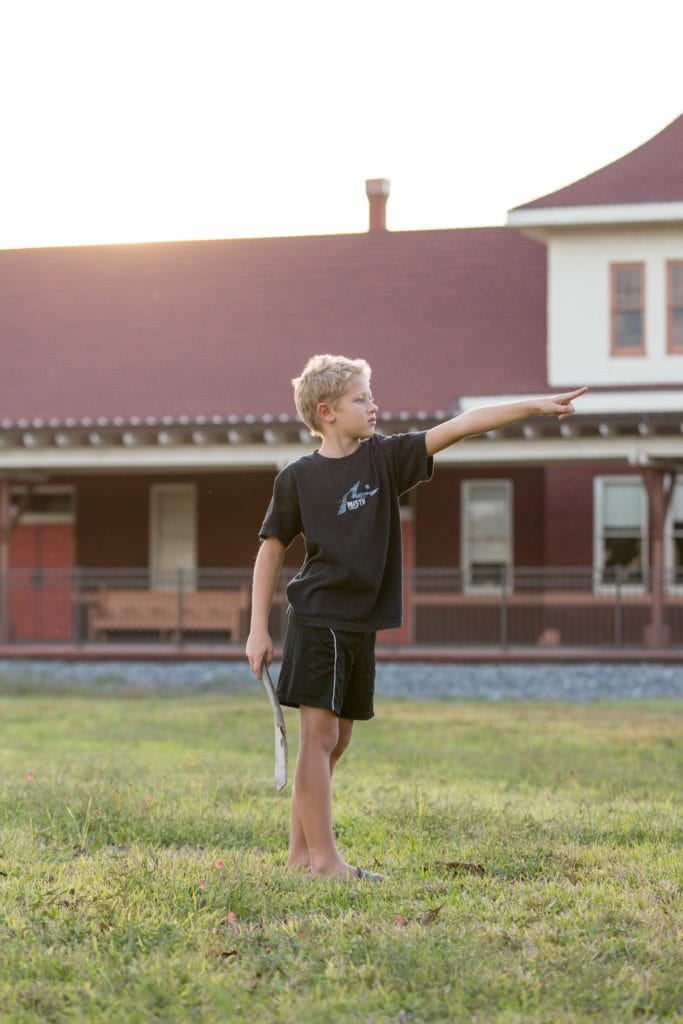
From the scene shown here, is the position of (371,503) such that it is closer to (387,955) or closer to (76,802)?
(387,955)

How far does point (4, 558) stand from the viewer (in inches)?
868

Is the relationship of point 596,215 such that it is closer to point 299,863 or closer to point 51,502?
point 51,502

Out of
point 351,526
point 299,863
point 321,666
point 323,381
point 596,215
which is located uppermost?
point 596,215

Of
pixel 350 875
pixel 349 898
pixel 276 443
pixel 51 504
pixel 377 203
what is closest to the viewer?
pixel 349 898

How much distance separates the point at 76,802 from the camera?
725cm

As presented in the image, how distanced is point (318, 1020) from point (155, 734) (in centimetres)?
888

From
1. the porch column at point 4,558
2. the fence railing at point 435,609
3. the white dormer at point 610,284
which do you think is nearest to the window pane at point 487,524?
the fence railing at point 435,609

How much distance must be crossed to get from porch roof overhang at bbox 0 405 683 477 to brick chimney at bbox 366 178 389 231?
5822mm

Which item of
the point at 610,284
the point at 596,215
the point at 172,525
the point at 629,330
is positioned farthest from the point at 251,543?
the point at 596,215

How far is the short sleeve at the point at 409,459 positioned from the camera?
218 inches

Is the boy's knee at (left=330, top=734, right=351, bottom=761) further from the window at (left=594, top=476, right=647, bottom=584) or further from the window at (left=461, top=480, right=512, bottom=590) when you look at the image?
the window at (left=461, top=480, right=512, bottom=590)

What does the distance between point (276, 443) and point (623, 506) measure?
205 inches

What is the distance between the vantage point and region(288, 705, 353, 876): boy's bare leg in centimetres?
546

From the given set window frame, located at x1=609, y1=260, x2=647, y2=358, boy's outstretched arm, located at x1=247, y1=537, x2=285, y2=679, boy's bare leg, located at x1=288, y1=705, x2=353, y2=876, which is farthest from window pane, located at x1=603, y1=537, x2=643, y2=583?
boy's bare leg, located at x1=288, y1=705, x2=353, y2=876
